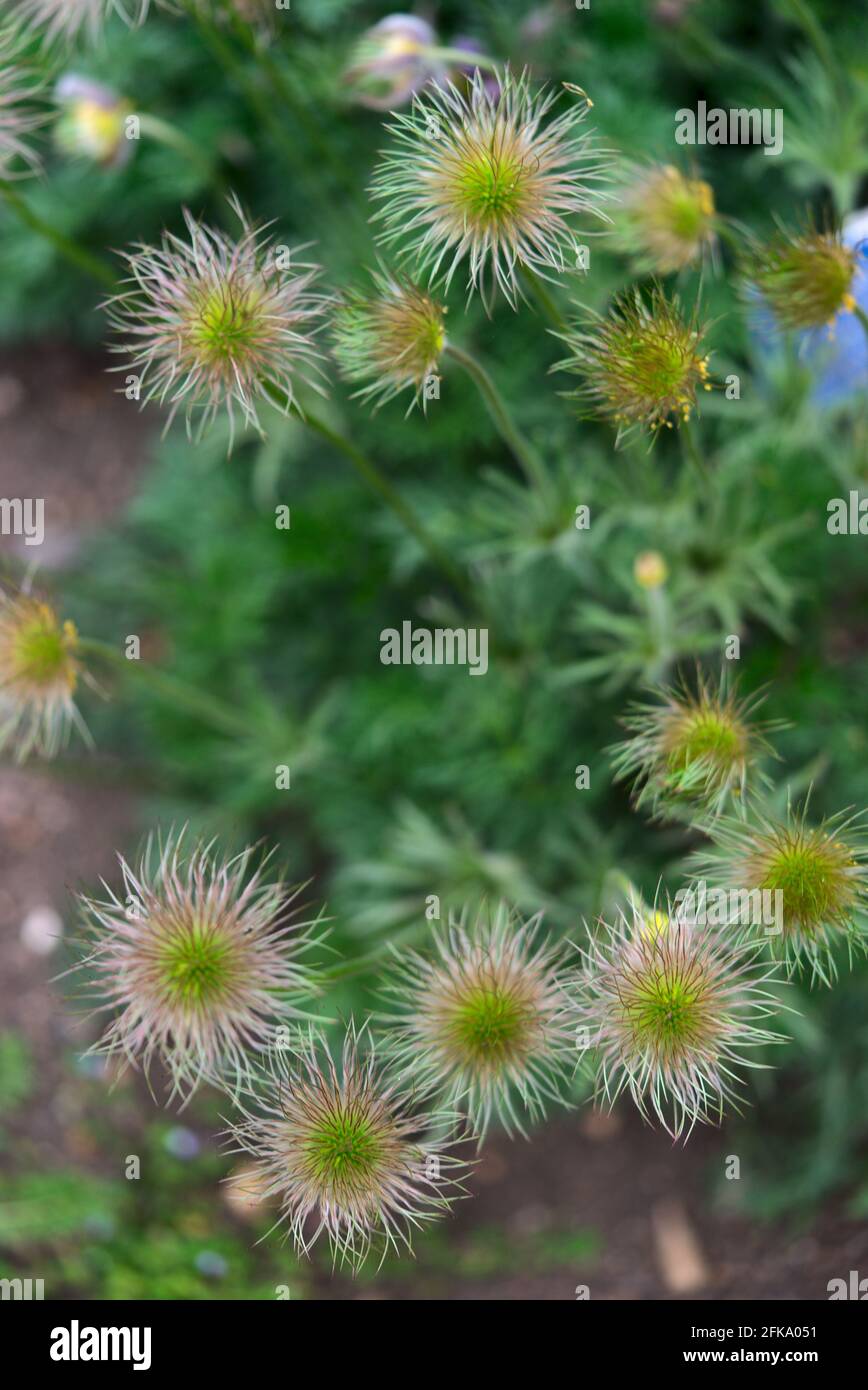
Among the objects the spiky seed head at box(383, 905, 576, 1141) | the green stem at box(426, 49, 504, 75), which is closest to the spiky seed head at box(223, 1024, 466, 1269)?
the spiky seed head at box(383, 905, 576, 1141)

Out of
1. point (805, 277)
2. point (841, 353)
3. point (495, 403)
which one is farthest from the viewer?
point (841, 353)

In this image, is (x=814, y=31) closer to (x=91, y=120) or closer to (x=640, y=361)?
(x=640, y=361)

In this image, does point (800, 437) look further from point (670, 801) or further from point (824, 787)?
point (670, 801)

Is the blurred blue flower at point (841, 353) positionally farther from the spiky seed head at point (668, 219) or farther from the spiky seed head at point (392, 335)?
the spiky seed head at point (392, 335)

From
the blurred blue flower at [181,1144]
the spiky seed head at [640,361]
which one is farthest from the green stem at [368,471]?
the blurred blue flower at [181,1144]

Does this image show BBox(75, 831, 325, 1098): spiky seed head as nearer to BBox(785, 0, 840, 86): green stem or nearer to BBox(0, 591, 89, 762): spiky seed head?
BBox(0, 591, 89, 762): spiky seed head

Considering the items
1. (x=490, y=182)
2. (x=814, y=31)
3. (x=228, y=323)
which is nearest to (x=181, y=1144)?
(x=228, y=323)

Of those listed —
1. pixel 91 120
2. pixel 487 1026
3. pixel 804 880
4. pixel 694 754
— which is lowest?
pixel 487 1026
